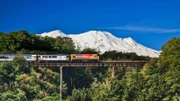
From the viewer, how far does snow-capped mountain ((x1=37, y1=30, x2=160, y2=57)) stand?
97688mm

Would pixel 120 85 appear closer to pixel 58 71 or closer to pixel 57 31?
pixel 58 71

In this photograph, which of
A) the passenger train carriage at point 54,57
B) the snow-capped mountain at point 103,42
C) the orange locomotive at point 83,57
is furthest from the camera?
the snow-capped mountain at point 103,42

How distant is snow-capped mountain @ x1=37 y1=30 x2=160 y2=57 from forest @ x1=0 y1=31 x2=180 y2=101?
49.7 metres

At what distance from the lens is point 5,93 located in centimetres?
3884

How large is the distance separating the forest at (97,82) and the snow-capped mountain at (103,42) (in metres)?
49.7

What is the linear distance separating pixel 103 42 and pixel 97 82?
57.4m

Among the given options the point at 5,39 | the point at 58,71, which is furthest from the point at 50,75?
the point at 5,39

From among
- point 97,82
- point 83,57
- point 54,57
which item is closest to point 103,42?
point 83,57

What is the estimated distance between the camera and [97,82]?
143ft

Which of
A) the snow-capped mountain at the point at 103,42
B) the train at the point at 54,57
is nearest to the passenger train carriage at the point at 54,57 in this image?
the train at the point at 54,57

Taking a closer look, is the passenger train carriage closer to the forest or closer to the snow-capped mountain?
the forest

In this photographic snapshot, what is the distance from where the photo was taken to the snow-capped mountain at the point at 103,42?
97688 mm

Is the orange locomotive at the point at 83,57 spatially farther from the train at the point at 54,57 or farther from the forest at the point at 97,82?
the forest at the point at 97,82

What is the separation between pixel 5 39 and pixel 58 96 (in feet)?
58.9
